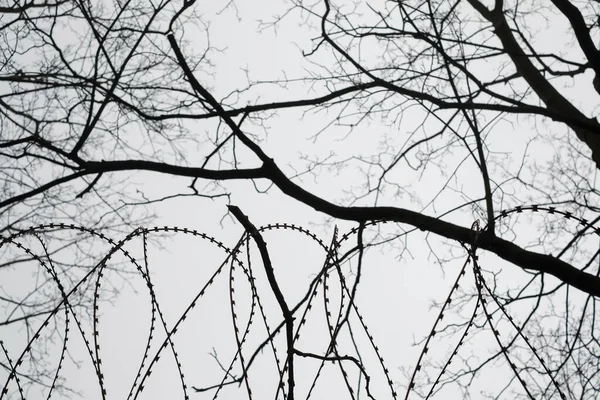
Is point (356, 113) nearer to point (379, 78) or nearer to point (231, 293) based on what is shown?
point (379, 78)

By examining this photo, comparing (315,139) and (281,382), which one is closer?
(281,382)

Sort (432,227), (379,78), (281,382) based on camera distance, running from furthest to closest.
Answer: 1. (379,78)
2. (432,227)
3. (281,382)

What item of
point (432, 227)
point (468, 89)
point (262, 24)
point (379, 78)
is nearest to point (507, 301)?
point (432, 227)

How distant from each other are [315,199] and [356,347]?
4.90 feet

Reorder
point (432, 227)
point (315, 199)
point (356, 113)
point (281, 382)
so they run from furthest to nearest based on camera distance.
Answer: point (356, 113) → point (315, 199) → point (432, 227) → point (281, 382)

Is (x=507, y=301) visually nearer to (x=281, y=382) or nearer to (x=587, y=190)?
(x=587, y=190)

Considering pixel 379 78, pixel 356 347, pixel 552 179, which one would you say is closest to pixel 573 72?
pixel 552 179

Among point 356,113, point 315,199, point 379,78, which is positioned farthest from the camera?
point 356,113

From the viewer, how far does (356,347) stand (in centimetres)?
338

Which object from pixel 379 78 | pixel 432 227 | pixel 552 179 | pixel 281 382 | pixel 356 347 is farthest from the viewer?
pixel 552 179

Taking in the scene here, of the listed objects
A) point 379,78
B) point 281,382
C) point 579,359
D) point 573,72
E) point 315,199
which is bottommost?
point 281,382

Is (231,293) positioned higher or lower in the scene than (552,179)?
lower

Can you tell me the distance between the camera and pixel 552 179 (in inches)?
247

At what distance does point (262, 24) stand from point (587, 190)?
394 cm
